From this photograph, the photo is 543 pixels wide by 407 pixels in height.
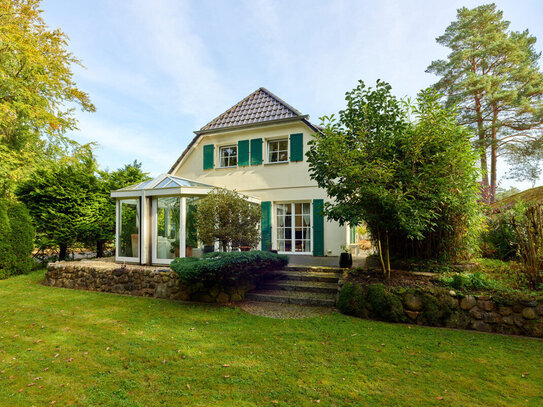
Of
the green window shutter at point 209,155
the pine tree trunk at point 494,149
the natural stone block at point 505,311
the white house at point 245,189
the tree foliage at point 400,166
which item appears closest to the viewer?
the natural stone block at point 505,311

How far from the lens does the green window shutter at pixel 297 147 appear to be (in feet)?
33.5

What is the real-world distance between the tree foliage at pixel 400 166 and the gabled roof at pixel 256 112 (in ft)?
15.7

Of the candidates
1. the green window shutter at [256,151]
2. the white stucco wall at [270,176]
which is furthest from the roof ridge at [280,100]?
the green window shutter at [256,151]

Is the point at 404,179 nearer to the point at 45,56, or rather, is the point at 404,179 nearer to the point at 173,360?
the point at 173,360

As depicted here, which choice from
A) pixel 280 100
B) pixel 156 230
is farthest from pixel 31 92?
pixel 280 100

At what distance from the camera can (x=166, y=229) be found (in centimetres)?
797

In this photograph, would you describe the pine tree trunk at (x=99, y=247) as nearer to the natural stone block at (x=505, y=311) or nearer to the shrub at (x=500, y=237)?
the natural stone block at (x=505, y=311)

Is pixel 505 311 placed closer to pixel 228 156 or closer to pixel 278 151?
pixel 278 151

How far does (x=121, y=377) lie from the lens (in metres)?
2.92

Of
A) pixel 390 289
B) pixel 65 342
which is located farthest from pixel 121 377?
pixel 390 289

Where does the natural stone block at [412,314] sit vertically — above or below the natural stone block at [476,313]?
below

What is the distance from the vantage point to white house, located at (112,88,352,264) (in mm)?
7941

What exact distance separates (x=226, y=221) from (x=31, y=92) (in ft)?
42.8

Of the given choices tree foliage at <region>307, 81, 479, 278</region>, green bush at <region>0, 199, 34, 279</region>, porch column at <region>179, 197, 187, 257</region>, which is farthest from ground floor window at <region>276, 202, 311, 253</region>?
green bush at <region>0, 199, 34, 279</region>
